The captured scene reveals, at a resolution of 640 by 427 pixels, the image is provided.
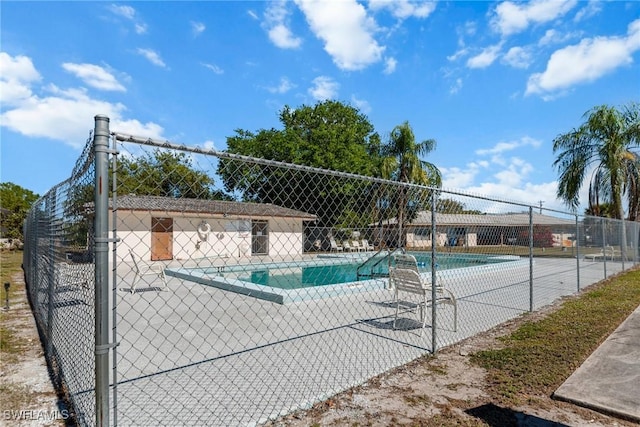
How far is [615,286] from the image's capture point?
904cm

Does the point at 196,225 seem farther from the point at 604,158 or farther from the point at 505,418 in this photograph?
the point at 604,158

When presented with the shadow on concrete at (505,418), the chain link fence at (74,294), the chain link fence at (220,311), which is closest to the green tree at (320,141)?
the chain link fence at (220,311)

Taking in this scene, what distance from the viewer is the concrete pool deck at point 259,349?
2.89m

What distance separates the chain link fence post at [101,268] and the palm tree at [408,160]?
72.9 feet

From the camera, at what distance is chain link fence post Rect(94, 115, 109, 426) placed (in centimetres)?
174

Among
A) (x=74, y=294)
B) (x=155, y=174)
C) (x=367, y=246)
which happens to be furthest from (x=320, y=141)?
(x=155, y=174)

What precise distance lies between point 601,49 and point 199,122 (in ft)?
49.2

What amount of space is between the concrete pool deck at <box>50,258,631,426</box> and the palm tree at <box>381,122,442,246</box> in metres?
16.3

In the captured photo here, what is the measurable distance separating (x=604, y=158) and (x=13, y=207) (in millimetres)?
45793

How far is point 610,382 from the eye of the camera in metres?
3.26

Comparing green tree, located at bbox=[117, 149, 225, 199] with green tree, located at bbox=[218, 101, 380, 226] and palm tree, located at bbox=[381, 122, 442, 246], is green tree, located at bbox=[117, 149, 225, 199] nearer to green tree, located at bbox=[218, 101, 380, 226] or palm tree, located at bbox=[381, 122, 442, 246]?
green tree, located at bbox=[218, 101, 380, 226]

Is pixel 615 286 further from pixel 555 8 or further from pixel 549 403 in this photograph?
pixel 549 403

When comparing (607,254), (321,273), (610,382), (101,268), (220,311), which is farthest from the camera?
(607,254)

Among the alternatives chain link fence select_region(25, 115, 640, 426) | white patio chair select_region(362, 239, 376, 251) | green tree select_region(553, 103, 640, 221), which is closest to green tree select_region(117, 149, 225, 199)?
chain link fence select_region(25, 115, 640, 426)
